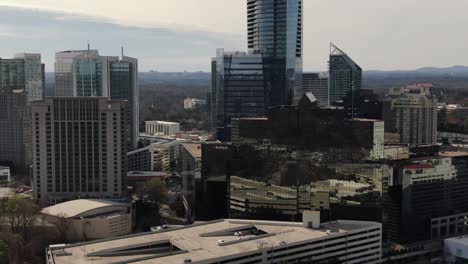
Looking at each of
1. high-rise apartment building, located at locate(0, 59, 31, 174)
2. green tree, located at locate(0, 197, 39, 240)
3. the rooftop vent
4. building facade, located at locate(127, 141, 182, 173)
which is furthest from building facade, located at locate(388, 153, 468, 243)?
high-rise apartment building, located at locate(0, 59, 31, 174)

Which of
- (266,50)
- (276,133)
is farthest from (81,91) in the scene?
(276,133)

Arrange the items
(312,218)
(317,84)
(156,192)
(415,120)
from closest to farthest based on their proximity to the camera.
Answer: (312,218) → (156,192) → (415,120) → (317,84)

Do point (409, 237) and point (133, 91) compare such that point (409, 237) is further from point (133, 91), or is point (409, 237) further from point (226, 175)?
point (133, 91)

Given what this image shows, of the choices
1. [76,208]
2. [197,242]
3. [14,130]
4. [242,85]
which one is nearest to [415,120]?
[242,85]

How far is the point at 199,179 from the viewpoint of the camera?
1875 inches

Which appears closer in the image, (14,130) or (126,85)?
(14,130)

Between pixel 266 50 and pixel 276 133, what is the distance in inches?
1110

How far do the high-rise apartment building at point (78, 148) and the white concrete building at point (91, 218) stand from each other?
680cm

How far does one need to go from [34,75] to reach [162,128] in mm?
23526

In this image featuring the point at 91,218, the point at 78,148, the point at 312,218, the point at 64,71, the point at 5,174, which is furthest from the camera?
the point at 64,71

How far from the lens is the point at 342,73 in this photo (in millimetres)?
80562

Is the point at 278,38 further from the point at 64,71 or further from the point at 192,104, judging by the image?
the point at 192,104

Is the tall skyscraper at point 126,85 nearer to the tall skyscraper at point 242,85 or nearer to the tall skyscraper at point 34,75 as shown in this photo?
the tall skyscraper at point 242,85

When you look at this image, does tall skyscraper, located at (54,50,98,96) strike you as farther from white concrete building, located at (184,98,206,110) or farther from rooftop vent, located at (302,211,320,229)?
white concrete building, located at (184,98,206,110)
